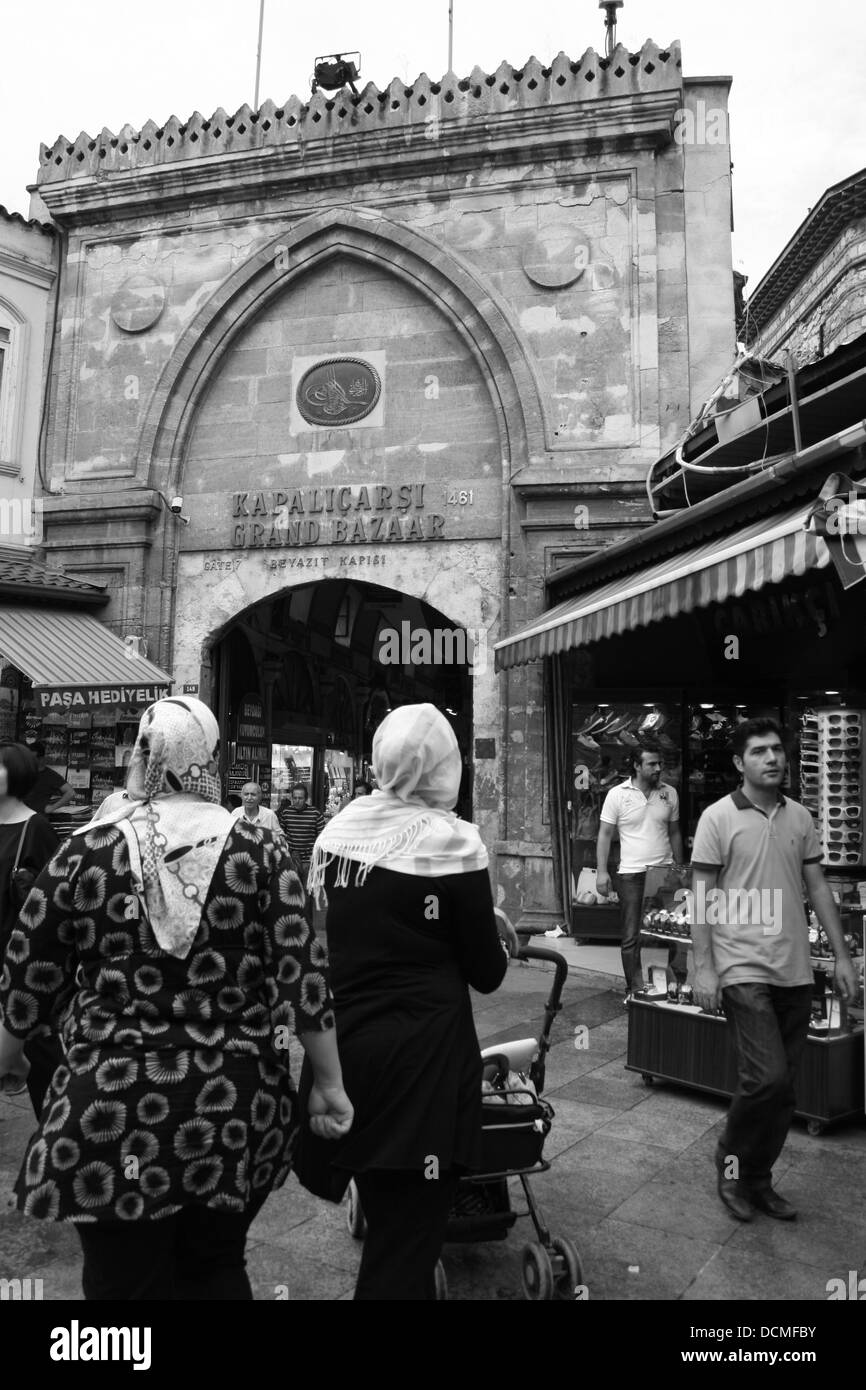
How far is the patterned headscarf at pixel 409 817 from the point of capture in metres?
2.73

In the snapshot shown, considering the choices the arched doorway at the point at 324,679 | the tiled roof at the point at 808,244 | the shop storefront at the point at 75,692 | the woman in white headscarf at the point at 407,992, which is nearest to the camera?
the woman in white headscarf at the point at 407,992

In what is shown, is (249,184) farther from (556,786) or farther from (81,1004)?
(81,1004)

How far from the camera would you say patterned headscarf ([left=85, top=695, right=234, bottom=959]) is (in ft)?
7.52

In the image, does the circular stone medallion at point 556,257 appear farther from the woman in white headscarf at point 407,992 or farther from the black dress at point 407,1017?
the black dress at point 407,1017

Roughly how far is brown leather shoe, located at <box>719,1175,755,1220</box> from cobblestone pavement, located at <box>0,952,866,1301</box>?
0.16 feet

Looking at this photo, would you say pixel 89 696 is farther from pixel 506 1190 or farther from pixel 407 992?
pixel 407 992

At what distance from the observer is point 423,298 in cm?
1199

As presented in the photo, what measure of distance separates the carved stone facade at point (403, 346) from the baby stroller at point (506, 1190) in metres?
7.16

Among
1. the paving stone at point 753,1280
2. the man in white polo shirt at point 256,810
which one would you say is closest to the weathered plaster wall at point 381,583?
the man in white polo shirt at point 256,810

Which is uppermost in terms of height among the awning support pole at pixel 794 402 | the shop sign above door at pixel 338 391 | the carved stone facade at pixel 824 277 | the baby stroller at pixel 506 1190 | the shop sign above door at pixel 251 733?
the carved stone facade at pixel 824 277

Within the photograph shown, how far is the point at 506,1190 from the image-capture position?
3.55m

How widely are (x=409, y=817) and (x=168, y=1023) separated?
852mm

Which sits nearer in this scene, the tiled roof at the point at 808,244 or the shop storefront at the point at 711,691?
the shop storefront at the point at 711,691

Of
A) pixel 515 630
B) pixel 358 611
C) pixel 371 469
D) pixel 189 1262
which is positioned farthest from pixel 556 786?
pixel 189 1262
